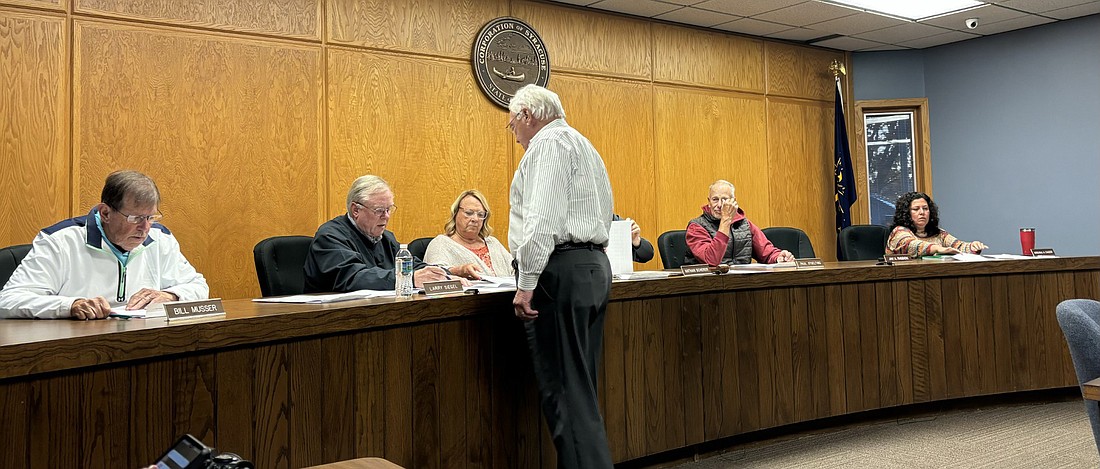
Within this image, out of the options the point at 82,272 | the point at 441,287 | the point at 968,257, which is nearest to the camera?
the point at 82,272

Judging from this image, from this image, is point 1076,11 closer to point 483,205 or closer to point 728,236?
point 728,236

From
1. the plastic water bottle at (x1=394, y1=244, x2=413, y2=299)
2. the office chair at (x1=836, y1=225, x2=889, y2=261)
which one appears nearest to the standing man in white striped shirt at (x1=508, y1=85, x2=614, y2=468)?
the plastic water bottle at (x1=394, y1=244, x2=413, y2=299)

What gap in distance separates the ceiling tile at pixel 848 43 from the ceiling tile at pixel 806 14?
62 cm

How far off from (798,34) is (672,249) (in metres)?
2.68

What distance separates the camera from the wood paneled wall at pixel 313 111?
353 centimetres

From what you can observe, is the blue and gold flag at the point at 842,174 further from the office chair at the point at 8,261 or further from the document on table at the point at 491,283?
the office chair at the point at 8,261

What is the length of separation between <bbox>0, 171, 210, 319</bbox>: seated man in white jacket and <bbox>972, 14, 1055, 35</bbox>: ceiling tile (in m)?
5.67

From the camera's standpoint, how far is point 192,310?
1.77 metres

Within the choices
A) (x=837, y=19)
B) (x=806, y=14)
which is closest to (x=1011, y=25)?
(x=837, y=19)

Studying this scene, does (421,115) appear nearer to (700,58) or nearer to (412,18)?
(412,18)

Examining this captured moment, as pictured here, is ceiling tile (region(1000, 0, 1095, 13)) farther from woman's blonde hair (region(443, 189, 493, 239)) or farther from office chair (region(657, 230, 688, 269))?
woman's blonde hair (region(443, 189, 493, 239))

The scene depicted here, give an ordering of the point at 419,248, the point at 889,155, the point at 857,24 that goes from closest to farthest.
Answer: the point at 419,248 → the point at 857,24 → the point at 889,155

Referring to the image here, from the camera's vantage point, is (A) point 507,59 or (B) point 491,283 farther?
(A) point 507,59

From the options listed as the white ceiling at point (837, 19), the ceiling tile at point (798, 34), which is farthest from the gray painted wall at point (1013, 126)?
the ceiling tile at point (798, 34)
